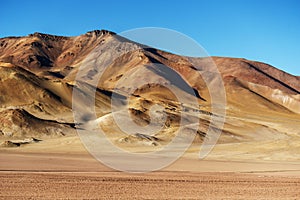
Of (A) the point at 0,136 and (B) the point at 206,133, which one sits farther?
(B) the point at 206,133

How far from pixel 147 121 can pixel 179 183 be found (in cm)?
8677

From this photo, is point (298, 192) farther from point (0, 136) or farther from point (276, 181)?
point (0, 136)

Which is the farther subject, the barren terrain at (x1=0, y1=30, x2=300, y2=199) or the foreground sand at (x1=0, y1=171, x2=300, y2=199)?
the barren terrain at (x1=0, y1=30, x2=300, y2=199)

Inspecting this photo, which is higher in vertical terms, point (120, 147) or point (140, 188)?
point (120, 147)

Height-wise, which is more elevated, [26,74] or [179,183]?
[26,74]

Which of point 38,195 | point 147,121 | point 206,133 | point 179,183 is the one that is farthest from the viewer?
point 147,121

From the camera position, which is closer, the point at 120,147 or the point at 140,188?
the point at 140,188

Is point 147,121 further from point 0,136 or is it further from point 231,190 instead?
point 231,190

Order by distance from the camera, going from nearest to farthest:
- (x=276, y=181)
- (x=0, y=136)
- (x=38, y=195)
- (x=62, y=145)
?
1. (x=38, y=195)
2. (x=276, y=181)
3. (x=62, y=145)
4. (x=0, y=136)

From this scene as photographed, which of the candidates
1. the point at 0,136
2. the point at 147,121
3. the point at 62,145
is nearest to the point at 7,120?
the point at 0,136

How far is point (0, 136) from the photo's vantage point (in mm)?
97125

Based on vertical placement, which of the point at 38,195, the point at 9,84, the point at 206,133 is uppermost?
the point at 9,84

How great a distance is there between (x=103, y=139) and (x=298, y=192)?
66.6m

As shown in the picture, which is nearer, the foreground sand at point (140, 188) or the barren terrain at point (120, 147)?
the foreground sand at point (140, 188)
